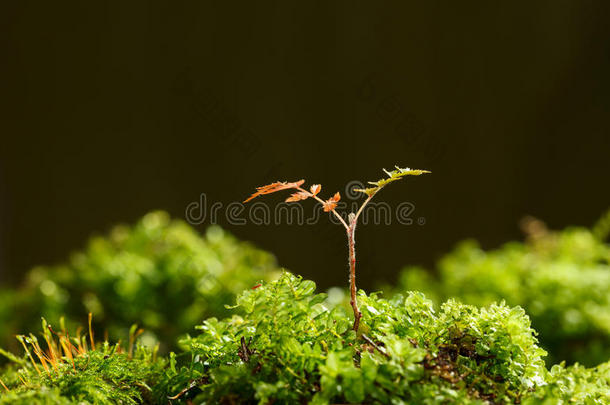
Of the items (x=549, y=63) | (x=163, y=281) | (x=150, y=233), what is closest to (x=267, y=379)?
(x=163, y=281)

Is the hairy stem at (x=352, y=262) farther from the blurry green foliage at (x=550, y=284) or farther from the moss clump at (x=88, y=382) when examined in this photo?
the blurry green foliage at (x=550, y=284)

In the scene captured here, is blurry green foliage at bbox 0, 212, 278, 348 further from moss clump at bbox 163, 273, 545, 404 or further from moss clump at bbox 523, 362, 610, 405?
moss clump at bbox 523, 362, 610, 405

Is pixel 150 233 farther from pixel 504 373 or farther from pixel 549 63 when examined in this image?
pixel 549 63

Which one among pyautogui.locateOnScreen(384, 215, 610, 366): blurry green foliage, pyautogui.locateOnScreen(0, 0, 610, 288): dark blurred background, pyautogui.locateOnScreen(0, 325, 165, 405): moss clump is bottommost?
pyautogui.locateOnScreen(0, 325, 165, 405): moss clump

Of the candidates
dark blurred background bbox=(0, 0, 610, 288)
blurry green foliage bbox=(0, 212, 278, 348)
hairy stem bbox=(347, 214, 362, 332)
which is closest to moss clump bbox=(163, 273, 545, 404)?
hairy stem bbox=(347, 214, 362, 332)

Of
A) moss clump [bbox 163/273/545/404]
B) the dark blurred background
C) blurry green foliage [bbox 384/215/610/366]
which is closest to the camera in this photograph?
moss clump [bbox 163/273/545/404]

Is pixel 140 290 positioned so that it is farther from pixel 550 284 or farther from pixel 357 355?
pixel 550 284

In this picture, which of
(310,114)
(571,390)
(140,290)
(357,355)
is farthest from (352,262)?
(310,114)
